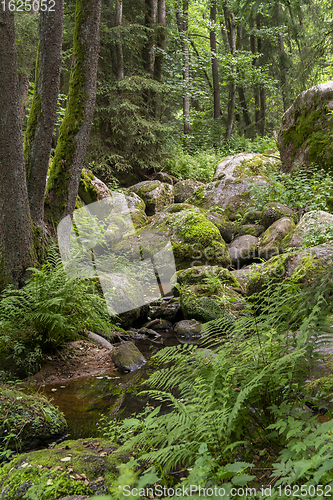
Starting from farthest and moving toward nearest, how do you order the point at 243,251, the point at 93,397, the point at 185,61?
1. the point at 185,61
2. the point at 243,251
3. the point at 93,397

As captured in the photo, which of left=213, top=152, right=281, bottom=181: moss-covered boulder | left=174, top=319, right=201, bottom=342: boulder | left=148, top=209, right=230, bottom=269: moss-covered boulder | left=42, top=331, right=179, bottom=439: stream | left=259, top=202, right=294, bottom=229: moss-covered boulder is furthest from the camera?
left=213, top=152, right=281, bottom=181: moss-covered boulder

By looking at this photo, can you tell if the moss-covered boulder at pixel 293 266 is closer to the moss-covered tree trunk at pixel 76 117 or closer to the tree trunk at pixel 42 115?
the moss-covered tree trunk at pixel 76 117

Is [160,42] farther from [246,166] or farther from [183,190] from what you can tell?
[246,166]

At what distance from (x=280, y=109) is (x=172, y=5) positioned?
8.84 m

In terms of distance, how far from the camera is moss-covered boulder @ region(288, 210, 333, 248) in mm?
6018

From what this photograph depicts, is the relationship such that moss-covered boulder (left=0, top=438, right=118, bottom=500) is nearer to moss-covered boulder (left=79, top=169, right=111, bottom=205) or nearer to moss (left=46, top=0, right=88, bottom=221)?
moss (left=46, top=0, right=88, bottom=221)

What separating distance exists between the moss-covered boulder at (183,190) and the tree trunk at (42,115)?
803cm

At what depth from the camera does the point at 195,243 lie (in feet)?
27.2

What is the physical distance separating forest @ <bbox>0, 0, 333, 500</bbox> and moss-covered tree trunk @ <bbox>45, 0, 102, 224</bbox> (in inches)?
1.4

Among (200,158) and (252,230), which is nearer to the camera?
(252,230)

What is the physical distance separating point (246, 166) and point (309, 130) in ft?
9.55

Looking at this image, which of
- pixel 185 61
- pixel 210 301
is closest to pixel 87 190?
pixel 210 301

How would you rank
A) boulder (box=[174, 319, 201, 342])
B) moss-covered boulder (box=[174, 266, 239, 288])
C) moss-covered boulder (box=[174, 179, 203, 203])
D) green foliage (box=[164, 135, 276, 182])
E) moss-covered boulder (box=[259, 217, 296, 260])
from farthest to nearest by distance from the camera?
1. green foliage (box=[164, 135, 276, 182])
2. moss-covered boulder (box=[174, 179, 203, 203])
3. moss-covered boulder (box=[259, 217, 296, 260])
4. moss-covered boulder (box=[174, 266, 239, 288])
5. boulder (box=[174, 319, 201, 342])

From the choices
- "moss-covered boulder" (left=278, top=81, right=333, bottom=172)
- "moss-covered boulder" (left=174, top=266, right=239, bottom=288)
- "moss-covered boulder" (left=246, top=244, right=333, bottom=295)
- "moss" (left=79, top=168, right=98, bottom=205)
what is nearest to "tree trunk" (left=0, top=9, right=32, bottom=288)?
"moss-covered boulder" (left=174, top=266, right=239, bottom=288)
